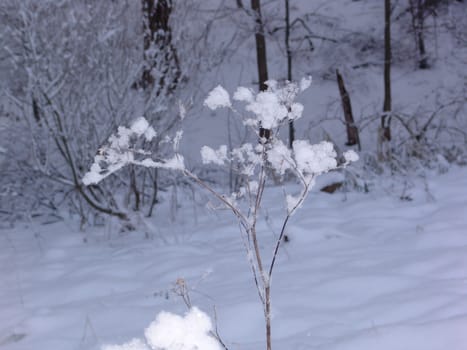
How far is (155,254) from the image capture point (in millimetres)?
3359

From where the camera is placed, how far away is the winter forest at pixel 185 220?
157cm

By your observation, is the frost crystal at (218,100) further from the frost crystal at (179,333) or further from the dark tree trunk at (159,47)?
the dark tree trunk at (159,47)

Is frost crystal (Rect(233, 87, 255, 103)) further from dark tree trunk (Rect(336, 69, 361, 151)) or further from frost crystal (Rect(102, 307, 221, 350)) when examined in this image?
dark tree trunk (Rect(336, 69, 361, 151))

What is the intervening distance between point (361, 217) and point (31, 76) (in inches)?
108

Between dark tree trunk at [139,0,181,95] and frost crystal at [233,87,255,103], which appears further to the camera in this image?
dark tree trunk at [139,0,181,95]

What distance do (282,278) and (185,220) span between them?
6.08 ft

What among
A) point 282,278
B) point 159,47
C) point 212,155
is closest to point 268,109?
point 212,155

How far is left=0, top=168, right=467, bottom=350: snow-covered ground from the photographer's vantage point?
6.24 ft

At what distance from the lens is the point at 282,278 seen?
255 centimetres

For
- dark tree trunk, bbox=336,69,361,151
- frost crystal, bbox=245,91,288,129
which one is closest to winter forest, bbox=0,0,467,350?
frost crystal, bbox=245,91,288,129

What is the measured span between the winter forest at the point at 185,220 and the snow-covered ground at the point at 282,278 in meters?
0.01

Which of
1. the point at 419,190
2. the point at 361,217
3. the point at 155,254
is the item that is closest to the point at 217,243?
the point at 155,254

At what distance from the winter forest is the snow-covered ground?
0.04ft

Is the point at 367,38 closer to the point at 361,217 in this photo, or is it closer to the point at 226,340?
the point at 361,217
